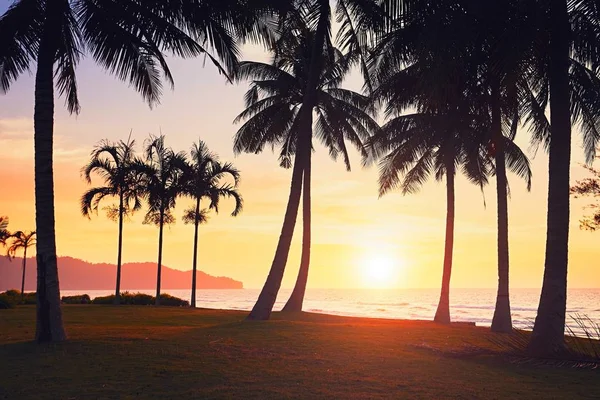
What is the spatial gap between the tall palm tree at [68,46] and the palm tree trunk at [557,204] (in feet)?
28.4

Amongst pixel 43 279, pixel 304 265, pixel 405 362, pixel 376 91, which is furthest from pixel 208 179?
pixel 405 362

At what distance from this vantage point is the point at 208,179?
37.0 m

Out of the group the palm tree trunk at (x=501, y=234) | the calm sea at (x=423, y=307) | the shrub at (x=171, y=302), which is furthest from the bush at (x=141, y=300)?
the palm tree trunk at (x=501, y=234)

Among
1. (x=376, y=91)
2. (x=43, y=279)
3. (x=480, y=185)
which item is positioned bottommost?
(x=43, y=279)

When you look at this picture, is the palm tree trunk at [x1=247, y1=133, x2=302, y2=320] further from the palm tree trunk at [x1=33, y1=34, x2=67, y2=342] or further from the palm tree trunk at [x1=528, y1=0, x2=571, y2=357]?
the palm tree trunk at [x1=528, y1=0, x2=571, y2=357]

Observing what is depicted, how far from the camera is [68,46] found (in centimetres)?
Result: 1503

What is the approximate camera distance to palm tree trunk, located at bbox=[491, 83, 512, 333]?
71.4 ft

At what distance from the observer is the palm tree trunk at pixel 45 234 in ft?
43.9

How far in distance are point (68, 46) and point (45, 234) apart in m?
4.95

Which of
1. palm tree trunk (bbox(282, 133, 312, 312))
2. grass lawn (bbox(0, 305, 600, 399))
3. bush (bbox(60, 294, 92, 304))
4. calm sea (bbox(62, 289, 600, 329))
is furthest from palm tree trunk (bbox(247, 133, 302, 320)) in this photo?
bush (bbox(60, 294, 92, 304))

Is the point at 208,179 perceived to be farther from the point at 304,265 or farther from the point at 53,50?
the point at 53,50

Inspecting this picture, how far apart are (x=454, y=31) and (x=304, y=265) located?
17645 mm

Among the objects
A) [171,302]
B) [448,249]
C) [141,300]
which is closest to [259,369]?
[448,249]

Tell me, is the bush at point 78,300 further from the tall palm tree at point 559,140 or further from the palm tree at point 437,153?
the tall palm tree at point 559,140
